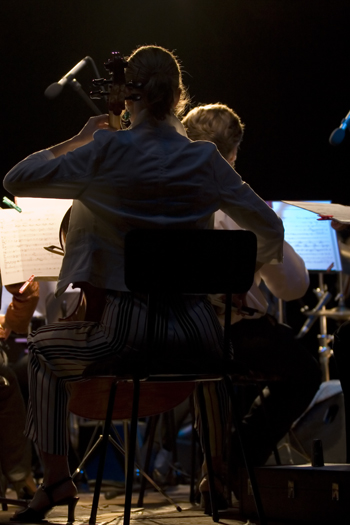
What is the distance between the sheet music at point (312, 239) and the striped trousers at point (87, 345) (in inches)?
71.7

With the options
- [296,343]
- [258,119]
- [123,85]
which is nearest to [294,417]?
[296,343]

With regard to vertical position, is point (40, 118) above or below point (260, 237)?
above

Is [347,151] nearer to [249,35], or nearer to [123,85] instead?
[249,35]

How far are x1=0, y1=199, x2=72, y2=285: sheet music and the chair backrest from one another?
2.30ft

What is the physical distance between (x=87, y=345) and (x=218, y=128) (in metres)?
1.12

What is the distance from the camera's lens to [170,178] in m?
1.73

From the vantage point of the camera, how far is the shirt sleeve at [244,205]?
1828 mm

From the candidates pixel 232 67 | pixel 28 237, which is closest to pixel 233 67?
pixel 232 67

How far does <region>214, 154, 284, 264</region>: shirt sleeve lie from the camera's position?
183cm

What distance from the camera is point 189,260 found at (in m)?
1.56

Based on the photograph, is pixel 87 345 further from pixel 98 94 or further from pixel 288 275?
pixel 288 275

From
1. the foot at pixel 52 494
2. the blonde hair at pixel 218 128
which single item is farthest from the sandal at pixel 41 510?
the blonde hair at pixel 218 128

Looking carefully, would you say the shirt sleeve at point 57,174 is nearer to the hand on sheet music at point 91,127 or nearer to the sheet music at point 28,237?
the hand on sheet music at point 91,127

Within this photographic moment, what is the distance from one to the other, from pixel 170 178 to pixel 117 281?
0.30m
